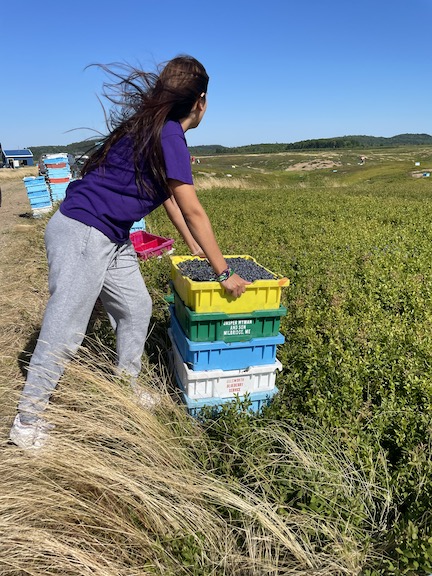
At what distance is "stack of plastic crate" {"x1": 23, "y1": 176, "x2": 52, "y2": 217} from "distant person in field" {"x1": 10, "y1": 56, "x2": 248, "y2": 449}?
1121 cm

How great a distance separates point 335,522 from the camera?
1.97m

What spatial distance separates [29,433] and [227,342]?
1250 millimetres

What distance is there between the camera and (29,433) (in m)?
2.44

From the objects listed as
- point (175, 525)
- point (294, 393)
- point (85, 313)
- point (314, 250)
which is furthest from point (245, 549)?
point (314, 250)

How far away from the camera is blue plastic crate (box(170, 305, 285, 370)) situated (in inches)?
107

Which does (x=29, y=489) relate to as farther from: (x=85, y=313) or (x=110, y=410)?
(x=85, y=313)

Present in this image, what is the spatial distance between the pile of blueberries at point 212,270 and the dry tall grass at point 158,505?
902mm

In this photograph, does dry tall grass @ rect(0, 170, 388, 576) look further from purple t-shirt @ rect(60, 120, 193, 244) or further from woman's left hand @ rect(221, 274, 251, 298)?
purple t-shirt @ rect(60, 120, 193, 244)

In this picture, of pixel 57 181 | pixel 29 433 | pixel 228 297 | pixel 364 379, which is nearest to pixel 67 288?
pixel 29 433

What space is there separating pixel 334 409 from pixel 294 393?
372 mm

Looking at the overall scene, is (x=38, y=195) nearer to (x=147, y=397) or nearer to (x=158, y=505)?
(x=147, y=397)

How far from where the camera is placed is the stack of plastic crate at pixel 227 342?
8.71ft

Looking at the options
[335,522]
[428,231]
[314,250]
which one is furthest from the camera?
[428,231]

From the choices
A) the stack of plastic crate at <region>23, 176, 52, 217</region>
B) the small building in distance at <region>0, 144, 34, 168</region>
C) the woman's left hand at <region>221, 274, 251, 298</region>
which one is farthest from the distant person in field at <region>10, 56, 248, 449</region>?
the small building in distance at <region>0, 144, 34, 168</region>
